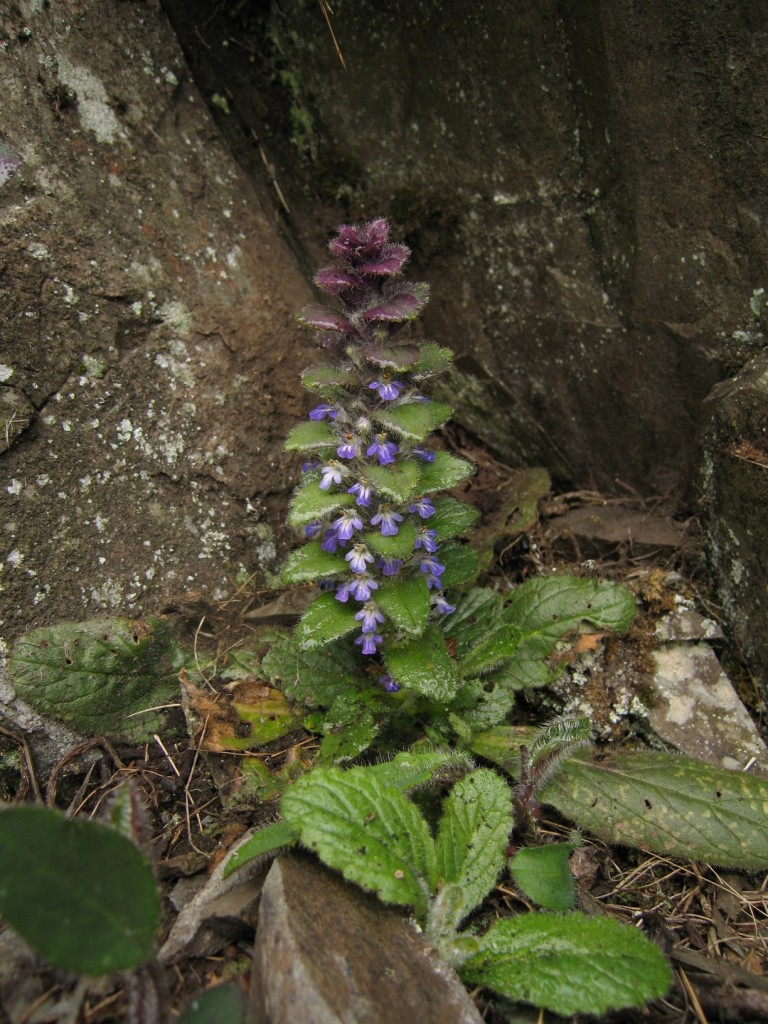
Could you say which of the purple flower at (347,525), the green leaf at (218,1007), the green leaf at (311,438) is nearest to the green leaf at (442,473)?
the purple flower at (347,525)

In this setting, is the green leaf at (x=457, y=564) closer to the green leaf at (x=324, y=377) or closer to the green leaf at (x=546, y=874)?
the green leaf at (x=324, y=377)

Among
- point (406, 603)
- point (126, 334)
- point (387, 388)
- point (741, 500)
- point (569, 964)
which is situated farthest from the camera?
point (126, 334)

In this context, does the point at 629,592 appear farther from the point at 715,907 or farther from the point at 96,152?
the point at 96,152

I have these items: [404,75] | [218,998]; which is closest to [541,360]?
[404,75]

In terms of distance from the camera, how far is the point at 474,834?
96.8 inches

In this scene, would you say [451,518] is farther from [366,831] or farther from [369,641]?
[366,831]

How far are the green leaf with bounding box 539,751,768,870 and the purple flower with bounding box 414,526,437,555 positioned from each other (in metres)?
1.00

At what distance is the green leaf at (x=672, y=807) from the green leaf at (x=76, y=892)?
1563 millimetres

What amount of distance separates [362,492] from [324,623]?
50cm

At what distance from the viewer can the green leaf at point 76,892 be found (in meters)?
1.67

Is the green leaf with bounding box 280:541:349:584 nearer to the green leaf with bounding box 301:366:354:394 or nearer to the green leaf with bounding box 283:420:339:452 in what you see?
the green leaf with bounding box 283:420:339:452

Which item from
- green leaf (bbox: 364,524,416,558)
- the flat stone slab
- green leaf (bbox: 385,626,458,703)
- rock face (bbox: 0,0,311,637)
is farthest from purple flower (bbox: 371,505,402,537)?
the flat stone slab

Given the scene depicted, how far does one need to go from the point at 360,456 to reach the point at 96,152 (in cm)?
176

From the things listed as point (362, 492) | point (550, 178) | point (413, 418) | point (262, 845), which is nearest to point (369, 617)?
point (362, 492)
